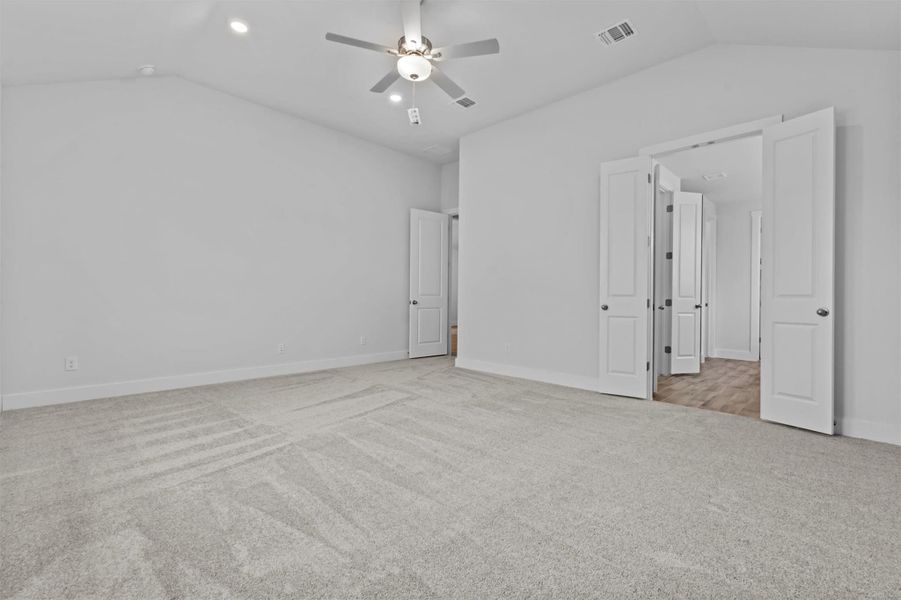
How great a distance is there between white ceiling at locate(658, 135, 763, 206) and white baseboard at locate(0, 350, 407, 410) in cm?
490

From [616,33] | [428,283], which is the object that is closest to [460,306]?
[428,283]

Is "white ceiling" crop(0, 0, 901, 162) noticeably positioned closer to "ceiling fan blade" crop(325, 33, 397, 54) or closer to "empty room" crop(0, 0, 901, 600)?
"empty room" crop(0, 0, 901, 600)

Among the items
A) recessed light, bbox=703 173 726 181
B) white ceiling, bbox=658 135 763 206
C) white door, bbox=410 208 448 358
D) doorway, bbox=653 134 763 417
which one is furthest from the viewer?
white door, bbox=410 208 448 358

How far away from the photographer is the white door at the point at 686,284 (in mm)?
5680

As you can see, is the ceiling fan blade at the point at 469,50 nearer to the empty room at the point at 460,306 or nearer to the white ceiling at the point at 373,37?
the empty room at the point at 460,306

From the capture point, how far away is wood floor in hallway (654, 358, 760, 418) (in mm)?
3943

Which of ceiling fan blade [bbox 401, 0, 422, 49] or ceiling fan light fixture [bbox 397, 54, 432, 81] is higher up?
ceiling fan blade [bbox 401, 0, 422, 49]

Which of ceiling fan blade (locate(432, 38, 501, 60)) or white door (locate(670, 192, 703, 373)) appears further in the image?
white door (locate(670, 192, 703, 373))

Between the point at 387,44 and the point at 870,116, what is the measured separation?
12.6 feet

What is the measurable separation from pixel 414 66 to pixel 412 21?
1.06 feet

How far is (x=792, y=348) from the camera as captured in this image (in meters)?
3.17

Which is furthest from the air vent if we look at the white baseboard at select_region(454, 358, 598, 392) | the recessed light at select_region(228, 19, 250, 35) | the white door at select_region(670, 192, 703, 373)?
the white baseboard at select_region(454, 358, 598, 392)

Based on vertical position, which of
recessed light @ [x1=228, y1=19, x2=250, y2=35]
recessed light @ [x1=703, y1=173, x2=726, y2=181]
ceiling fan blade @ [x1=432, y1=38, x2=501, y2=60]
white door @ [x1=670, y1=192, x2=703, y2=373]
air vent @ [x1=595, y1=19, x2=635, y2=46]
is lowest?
white door @ [x1=670, y1=192, x2=703, y2=373]

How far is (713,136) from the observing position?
12.2ft
